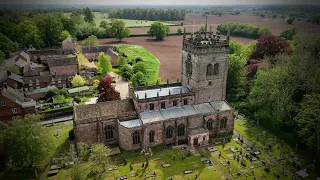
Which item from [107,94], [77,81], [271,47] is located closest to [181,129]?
[107,94]

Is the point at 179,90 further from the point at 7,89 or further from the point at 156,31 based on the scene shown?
the point at 156,31

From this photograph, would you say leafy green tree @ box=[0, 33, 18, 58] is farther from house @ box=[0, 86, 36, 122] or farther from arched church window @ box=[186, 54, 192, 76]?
arched church window @ box=[186, 54, 192, 76]

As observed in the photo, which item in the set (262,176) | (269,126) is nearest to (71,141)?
(262,176)

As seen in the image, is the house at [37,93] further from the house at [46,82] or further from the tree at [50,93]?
the house at [46,82]

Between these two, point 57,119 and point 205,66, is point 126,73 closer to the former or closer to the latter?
point 57,119

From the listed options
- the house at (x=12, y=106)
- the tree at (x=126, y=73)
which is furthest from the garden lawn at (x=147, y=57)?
the house at (x=12, y=106)

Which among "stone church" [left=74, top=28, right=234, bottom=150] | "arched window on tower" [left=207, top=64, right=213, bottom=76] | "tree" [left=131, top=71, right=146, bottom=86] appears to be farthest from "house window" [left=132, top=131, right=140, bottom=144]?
"tree" [left=131, top=71, right=146, bottom=86]
